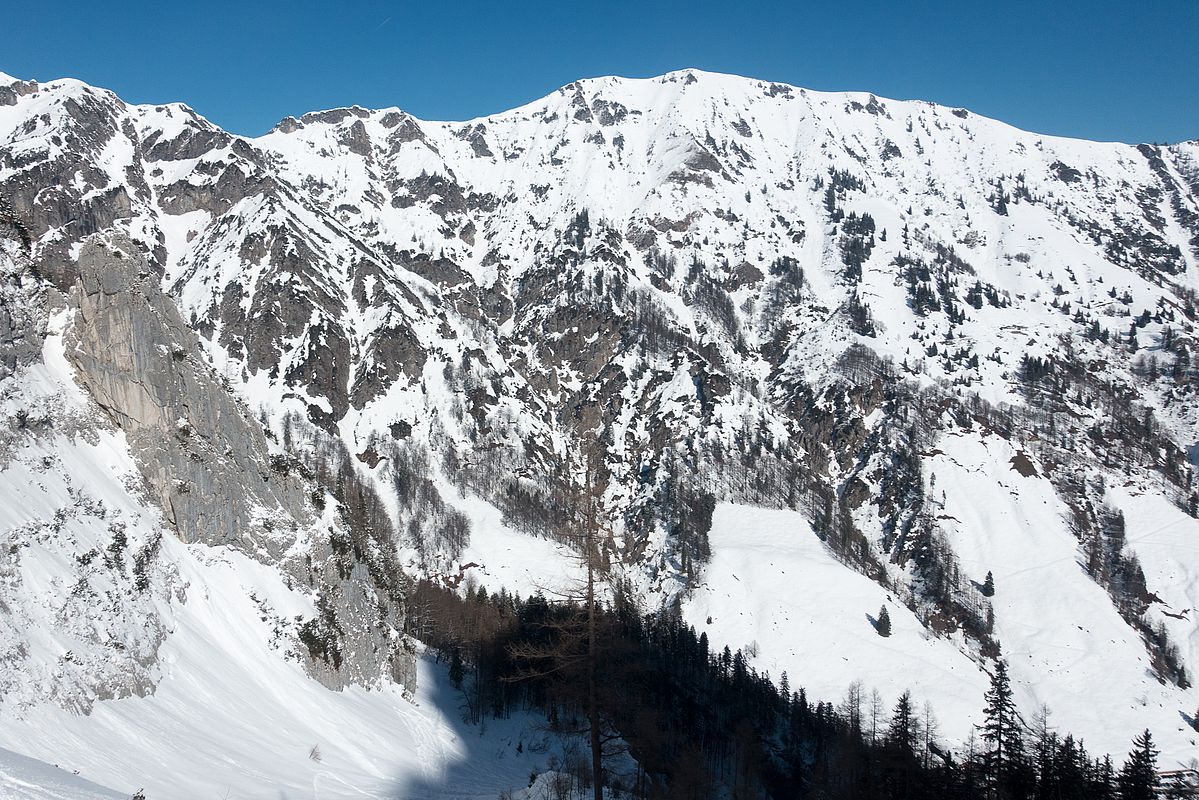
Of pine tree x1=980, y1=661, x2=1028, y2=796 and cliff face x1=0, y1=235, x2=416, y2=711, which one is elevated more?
cliff face x1=0, y1=235, x2=416, y2=711

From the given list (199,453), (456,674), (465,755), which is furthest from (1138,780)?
(199,453)

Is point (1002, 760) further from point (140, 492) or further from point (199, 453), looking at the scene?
point (140, 492)

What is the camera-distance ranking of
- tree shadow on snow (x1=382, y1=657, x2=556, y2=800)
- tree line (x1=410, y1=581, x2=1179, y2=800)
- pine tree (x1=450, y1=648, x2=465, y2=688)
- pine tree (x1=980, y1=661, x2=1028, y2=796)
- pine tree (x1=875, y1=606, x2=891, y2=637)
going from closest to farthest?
tree line (x1=410, y1=581, x2=1179, y2=800)
tree shadow on snow (x1=382, y1=657, x2=556, y2=800)
pine tree (x1=980, y1=661, x2=1028, y2=796)
pine tree (x1=450, y1=648, x2=465, y2=688)
pine tree (x1=875, y1=606, x2=891, y2=637)

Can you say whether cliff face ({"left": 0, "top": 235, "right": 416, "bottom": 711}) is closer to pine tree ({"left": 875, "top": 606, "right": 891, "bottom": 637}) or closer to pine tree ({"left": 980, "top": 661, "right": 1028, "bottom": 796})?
pine tree ({"left": 980, "top": 661, "right": 1028, "bottom": 796})

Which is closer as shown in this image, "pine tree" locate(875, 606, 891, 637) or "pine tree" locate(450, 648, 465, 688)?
"pine tree" locate(450, 648, 465, 688)

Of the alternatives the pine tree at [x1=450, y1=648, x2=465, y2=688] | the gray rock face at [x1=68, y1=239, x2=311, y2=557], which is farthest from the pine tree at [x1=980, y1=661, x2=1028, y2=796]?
the gray rock face at [x1=68, y1=239, x2=311, y2=557]

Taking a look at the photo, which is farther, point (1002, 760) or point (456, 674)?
point (456, 674)

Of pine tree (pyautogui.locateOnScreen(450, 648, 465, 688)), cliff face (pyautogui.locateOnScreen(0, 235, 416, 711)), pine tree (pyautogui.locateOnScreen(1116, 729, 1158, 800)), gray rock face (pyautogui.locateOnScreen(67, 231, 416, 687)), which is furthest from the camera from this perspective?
pine tree (pyautogui.locateOnScreen(450, 648, 465, 688))

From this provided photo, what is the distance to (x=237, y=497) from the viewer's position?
36844 millimetres

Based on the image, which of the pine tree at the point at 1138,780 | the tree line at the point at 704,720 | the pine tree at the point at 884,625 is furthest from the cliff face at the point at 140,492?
the pine tree at the point at 884,625

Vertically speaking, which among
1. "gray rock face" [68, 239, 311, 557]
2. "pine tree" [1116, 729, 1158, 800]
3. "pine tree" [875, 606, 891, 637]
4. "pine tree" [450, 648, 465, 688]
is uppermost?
"gray rock face" [68, 239, 311, 557]

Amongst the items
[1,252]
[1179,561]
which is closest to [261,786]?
[1,252]

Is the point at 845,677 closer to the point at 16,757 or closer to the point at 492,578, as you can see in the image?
the point at 492,578

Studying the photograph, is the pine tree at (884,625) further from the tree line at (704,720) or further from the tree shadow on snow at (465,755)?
the tree shadow on snow at (465,755)
